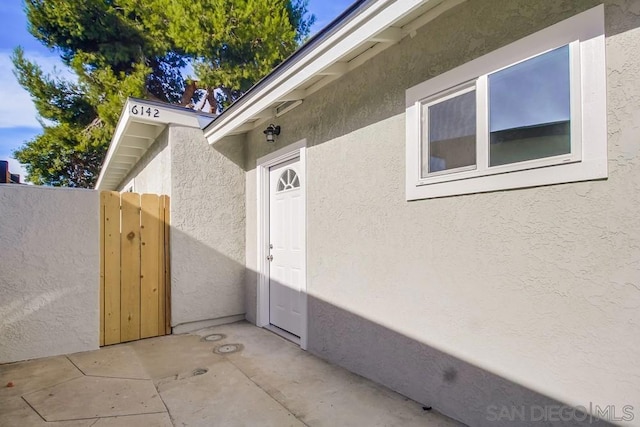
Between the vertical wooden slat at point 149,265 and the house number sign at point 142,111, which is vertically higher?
the house number sign at point 142,111

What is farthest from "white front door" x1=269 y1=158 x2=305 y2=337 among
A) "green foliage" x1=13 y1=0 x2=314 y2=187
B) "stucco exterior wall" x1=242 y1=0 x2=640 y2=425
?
"green foliage" x1=13 y1=0 x2=314 y2=187

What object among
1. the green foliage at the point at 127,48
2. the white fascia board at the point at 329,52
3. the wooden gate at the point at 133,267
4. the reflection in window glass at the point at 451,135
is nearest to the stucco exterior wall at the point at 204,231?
the wooden gate at the point at 133,267

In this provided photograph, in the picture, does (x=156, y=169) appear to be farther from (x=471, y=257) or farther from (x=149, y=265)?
(x=471, y=257)

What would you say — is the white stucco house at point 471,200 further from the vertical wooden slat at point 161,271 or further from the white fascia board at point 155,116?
the vertical wooden slat at point 161,271

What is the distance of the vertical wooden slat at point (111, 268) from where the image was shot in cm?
572

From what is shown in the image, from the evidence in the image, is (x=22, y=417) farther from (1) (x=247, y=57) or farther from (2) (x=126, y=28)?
(2) (x=126, y=28)

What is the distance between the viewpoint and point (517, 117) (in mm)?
2787

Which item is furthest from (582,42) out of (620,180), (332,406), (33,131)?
(33,131)

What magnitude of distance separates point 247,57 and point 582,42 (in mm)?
13181

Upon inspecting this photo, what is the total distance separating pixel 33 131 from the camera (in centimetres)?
1545

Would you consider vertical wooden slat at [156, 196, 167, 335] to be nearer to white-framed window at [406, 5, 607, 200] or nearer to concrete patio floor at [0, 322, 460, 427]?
concrete patio floor at [0, 322, 460, 427]

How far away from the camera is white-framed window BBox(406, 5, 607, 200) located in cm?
236

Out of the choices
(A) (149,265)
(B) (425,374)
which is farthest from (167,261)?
(B) (425,374)

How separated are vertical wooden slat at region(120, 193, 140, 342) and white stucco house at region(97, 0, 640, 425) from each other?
2.41m
